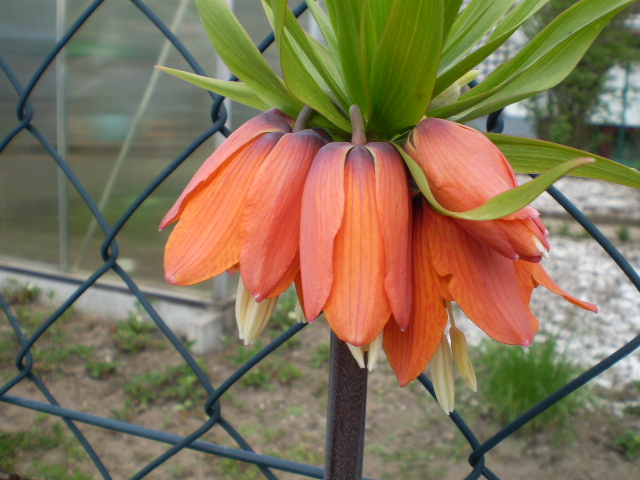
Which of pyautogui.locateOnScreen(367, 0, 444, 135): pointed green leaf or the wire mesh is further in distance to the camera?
the wire mesh

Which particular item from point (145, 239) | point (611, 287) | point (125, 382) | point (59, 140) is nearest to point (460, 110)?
point (125, 382)

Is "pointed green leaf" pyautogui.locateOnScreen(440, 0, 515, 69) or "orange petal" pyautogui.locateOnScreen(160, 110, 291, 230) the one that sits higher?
"pointed green leaf" pyautogui.locateOnScreen(440, 0, 515, 69)

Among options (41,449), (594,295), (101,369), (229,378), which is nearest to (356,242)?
(229,378)

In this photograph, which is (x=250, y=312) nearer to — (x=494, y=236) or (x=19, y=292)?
(x=494, y=236)

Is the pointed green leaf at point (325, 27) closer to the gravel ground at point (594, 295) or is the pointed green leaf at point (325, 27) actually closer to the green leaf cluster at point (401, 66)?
the green leaf cluster at point (401, 66)

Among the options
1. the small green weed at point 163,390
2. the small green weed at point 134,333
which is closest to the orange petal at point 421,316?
the small green weed at point 163,390

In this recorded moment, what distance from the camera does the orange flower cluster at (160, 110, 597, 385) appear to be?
0.27m

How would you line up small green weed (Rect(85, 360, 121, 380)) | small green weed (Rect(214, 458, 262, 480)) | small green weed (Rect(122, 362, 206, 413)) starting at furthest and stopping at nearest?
small green weed (Rect(85, 360, 121, 380)) → small green weed (Rect(122, 362, 206, 413)) → small green weed (Rect(214, 458, 262, 480))

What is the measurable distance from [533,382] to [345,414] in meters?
1.74

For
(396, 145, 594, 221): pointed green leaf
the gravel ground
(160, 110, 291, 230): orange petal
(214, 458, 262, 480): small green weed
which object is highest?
(160, 110, 291, 230): orange petal

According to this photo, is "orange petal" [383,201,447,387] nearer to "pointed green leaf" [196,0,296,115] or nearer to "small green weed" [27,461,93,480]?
"pointed green leaf" [196,0,296,115]

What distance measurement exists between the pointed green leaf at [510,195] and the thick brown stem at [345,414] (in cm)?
12

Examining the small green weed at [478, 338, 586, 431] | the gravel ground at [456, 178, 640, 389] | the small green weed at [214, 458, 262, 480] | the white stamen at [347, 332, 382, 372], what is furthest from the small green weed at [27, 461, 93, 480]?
the white stamen at [347, 332, 382, 372]

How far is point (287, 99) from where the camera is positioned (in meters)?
0.34
